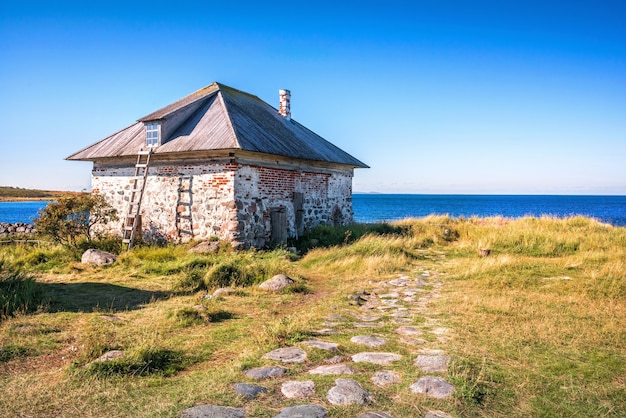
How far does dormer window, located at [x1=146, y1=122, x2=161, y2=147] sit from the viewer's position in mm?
15539

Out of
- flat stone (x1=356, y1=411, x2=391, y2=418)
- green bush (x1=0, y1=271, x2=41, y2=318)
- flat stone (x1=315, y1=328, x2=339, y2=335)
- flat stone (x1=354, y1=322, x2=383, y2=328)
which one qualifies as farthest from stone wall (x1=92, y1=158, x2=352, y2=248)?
flat stone (x1=356, y1=411, x2=391, y2=418)

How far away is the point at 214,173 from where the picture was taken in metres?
14.4

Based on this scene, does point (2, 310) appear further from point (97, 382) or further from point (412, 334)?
point (412, 334)

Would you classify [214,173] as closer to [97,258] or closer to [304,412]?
[97,258]

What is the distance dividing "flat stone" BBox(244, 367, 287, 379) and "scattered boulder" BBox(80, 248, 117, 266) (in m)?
9.36

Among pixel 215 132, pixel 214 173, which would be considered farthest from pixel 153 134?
pixel 214 173

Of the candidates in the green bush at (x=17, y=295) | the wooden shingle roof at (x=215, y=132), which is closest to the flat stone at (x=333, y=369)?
the green bush at (x=17, y=295)

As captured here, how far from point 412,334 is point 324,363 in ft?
5.45

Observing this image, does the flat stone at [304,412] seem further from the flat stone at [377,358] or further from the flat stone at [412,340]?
the flat stone at [412,340]

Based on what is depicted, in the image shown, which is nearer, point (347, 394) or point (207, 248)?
point (347, 394)

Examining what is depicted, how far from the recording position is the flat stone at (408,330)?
6.36 meters

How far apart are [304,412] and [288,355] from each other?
1.53m

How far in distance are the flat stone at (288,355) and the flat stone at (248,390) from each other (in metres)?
0.79

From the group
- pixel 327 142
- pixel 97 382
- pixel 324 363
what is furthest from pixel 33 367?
pixel 327 142
